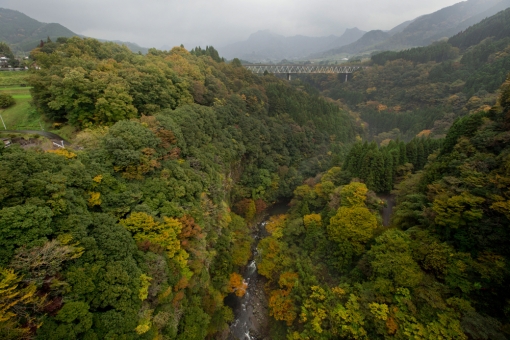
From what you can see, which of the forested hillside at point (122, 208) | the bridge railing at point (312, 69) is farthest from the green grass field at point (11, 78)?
the bridge railing at point (312, 69)

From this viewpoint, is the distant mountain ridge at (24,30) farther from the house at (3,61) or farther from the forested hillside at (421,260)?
the forested hillside at (421,260)

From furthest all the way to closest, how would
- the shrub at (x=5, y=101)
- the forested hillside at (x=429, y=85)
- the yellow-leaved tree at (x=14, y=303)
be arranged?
1. the forested hillside at (x=429, y=85)
2. the shrub at (x=5, y=101)
3. the yellow-leaved tree at (x=14, y=303)

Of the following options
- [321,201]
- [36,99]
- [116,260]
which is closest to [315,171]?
[321,201]

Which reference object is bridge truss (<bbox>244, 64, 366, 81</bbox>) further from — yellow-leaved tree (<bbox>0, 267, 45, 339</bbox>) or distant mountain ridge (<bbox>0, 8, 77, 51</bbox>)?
distant mountain ridge (<bbox>0, 8, 77, 51</bbox>)

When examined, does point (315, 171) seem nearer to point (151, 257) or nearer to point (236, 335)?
point (236, 335)

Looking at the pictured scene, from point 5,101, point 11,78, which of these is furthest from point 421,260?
point 11,78

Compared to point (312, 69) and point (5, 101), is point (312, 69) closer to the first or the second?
point (312, 69)
